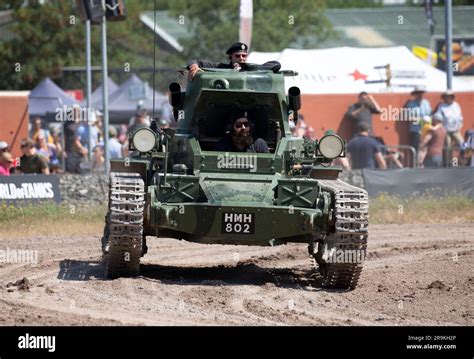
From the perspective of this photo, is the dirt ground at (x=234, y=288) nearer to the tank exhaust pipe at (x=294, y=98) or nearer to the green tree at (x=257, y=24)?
the tank exhaust pipe at (x=294, y=98)

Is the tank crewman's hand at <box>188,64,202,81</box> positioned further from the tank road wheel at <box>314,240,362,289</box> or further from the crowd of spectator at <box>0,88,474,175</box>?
the crowd of spectator at <box>0,88,474,175</box>

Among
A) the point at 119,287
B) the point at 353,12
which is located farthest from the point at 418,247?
the point at 353,12

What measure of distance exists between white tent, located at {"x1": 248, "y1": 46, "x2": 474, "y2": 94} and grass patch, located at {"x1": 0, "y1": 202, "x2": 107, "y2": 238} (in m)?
8.79

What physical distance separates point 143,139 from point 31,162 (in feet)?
32.4

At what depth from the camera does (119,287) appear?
14.2 meters

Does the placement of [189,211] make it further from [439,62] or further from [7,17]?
[7,17]

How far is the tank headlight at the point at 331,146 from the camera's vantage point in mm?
15531

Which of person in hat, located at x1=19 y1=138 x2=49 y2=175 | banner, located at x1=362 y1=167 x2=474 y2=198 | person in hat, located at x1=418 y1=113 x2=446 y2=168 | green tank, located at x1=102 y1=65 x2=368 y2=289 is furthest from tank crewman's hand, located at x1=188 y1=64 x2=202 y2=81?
person in hat, located at x1=418 y1=113 x2=446 y2=168

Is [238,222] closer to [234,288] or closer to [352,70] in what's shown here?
[234,288]

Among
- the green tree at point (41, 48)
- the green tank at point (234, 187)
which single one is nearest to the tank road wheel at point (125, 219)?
the green tank at point (234, 187)

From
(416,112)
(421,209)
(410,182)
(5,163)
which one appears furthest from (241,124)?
(416,112)

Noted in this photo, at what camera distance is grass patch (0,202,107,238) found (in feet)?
72.0

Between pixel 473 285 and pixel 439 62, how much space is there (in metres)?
30.3
